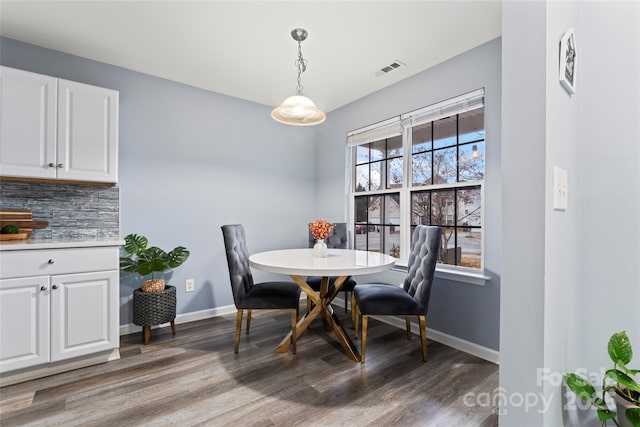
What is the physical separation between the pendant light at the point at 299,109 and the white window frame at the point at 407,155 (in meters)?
1.02

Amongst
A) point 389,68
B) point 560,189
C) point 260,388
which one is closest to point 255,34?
point 389,68

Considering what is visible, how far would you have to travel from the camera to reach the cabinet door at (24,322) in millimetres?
1976

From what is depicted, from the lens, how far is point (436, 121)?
9.64ft

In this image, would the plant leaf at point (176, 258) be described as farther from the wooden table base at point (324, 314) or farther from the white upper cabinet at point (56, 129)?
the wooden table base at point (324, 314)

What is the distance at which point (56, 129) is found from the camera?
2.32 m

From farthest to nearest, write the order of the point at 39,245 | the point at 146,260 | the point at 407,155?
the point at 407,155, the point at 146,260, the point at 39,245

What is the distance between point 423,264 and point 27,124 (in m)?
3.09

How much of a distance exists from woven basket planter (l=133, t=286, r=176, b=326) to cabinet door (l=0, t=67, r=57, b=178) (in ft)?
3.89

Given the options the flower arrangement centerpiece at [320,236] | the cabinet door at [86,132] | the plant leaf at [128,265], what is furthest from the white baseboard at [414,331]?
the cabinet door at [86,132]

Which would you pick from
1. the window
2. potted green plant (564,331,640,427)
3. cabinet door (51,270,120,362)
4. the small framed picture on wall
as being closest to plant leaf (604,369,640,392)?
potted green plant (564,331,640,427)

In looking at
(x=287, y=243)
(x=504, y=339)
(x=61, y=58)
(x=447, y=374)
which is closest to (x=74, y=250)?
(x=61, y=58)

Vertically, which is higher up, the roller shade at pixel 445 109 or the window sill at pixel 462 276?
the roller shade at pixel 445 109

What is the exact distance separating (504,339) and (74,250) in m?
2.65

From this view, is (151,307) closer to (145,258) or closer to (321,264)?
(145,258)
